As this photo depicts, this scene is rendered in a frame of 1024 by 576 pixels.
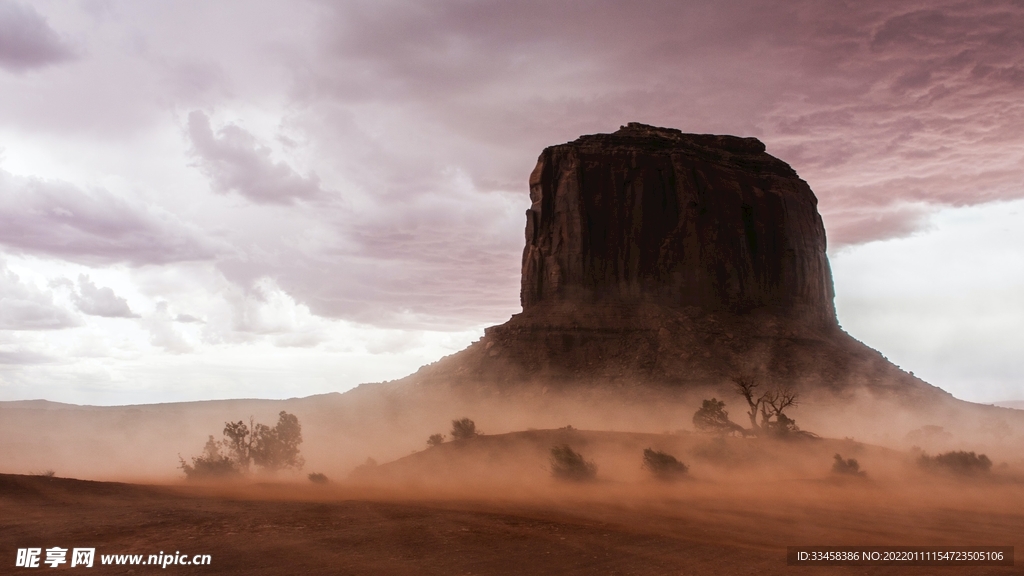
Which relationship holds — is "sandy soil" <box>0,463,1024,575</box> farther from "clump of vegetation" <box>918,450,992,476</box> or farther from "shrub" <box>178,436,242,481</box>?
"shrub" <box>178,436,242,481</box>

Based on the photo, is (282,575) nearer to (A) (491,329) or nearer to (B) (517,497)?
(B) (517,497)

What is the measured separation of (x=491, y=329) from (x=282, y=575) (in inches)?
2584

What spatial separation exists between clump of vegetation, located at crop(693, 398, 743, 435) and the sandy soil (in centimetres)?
1263

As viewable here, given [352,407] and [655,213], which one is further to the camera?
[655,213]

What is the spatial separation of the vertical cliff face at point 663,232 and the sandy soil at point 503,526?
186ft

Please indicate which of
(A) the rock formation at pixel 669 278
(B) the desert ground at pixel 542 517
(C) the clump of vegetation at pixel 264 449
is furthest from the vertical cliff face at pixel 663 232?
(B) the desert ground at pixel 542 517

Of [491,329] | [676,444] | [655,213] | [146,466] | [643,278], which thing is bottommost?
[146,466]

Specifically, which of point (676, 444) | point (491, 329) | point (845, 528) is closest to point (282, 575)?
point (845, 528)

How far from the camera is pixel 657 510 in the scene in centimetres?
2428

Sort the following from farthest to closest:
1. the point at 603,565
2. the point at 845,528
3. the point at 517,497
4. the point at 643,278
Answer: the point at 643,278 → the point at 517,497 → the point at 845,528 → the point at 603,565

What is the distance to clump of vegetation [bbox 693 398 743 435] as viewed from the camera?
4244 centimetres

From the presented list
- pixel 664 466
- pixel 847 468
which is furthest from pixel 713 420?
pixel 664 466

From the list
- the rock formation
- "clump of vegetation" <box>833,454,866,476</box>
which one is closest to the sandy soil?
"clump of vegetation" <box>833,454,866,476</box>

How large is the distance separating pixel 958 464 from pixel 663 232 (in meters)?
56.2
